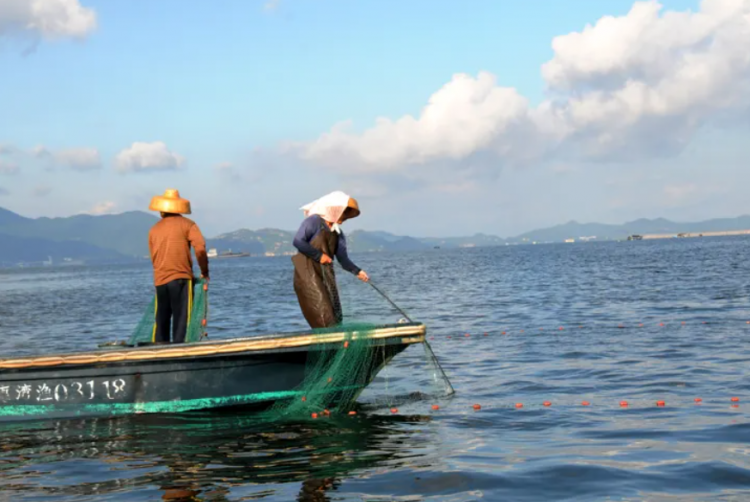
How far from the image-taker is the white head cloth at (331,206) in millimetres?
10180

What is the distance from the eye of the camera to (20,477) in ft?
26.5

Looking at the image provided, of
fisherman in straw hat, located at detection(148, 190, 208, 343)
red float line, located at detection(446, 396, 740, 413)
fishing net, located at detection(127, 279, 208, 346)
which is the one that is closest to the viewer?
fisherman in straw hat, located at detection(148, 190, 208, 343)

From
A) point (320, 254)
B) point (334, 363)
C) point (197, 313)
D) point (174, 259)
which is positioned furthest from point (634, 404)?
Result: point (174, 259)

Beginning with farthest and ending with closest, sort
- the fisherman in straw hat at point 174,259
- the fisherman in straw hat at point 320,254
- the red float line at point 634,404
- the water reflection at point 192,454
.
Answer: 1. the red float line at point 634,404
2. the fisherman in straw hat at point 174,259
3. the fisherman in straw hat at point 320,254
4. the water reflection at point 192,454

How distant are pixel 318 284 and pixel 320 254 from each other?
483 mm

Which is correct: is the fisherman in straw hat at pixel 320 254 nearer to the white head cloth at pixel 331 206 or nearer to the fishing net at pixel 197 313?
the white head cloth at pixel 331 206

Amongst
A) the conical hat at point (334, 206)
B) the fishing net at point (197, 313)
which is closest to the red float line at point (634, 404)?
the conical hat at point (334, 206)

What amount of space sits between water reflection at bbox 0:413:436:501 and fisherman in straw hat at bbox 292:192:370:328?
1.44m

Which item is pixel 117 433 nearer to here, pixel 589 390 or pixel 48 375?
pixel 48 375

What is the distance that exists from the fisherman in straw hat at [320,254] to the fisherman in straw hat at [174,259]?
128 cm

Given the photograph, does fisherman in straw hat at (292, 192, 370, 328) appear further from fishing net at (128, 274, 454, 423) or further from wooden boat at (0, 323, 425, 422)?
wooden boat at (0, 323, 425, 422)

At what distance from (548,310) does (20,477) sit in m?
19.7

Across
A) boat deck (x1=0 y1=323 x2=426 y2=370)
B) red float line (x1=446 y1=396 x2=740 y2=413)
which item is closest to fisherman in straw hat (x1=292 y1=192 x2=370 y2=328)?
boat deck (x1=0 y1=323 x2=426 y2=370)

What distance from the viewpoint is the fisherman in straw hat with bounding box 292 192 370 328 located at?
10180 millimetres
